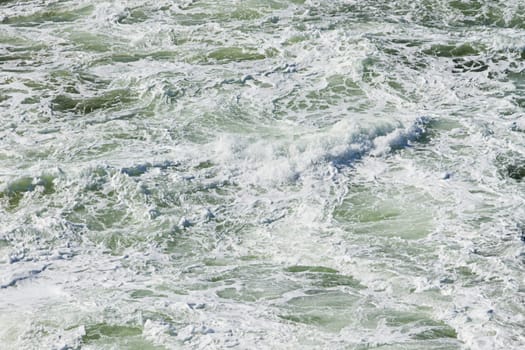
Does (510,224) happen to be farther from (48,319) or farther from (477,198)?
(48,319)

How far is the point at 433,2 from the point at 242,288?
349 inches

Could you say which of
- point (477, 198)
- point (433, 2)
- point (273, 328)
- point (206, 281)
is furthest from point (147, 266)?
point (433, 2)

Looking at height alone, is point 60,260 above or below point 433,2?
below

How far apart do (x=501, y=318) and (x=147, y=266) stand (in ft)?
11.9

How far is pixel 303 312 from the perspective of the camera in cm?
695

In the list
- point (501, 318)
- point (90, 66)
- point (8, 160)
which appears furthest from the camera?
point (90, 66)

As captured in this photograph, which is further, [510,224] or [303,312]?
[510,224]

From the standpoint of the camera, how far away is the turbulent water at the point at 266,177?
689cm

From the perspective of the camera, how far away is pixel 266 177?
9.06 meters

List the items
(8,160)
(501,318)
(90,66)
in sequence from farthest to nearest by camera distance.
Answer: (90,66)
(8,160)
(501,318)

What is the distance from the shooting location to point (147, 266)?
7641 millimetres

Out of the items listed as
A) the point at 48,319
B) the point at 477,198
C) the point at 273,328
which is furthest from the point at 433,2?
the point at 48,319

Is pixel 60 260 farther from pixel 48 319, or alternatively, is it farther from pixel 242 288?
pixel 242 288

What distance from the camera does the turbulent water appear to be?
6891mm
